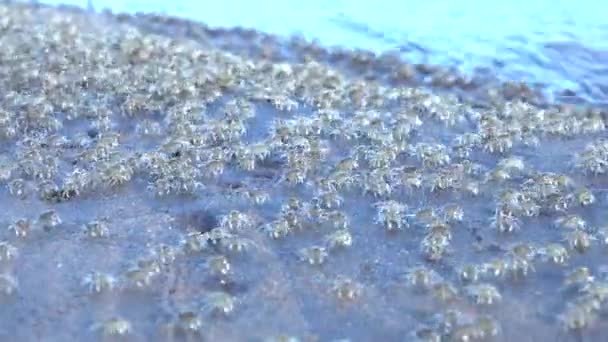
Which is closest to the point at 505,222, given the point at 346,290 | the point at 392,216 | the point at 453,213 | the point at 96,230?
the point at 453,213

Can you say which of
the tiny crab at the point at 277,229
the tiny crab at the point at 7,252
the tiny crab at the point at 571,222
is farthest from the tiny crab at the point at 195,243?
the tiny crab at the point at 571,222

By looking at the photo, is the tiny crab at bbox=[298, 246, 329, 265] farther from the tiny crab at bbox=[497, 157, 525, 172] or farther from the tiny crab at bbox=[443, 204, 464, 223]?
the tiny crab at bbox=[497, 157, 525, 172]

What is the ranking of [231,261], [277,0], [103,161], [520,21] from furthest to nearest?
[277,0], [520,21], [103,161], [231,261]

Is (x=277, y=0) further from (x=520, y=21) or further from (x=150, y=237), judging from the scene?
(x=150, y=237)

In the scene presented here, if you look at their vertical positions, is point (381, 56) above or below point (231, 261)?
above

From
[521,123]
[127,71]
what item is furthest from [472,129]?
[127,71]

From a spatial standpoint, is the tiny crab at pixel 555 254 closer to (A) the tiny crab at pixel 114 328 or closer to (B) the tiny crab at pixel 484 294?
(B) the tiny crab at pixel 484 294
